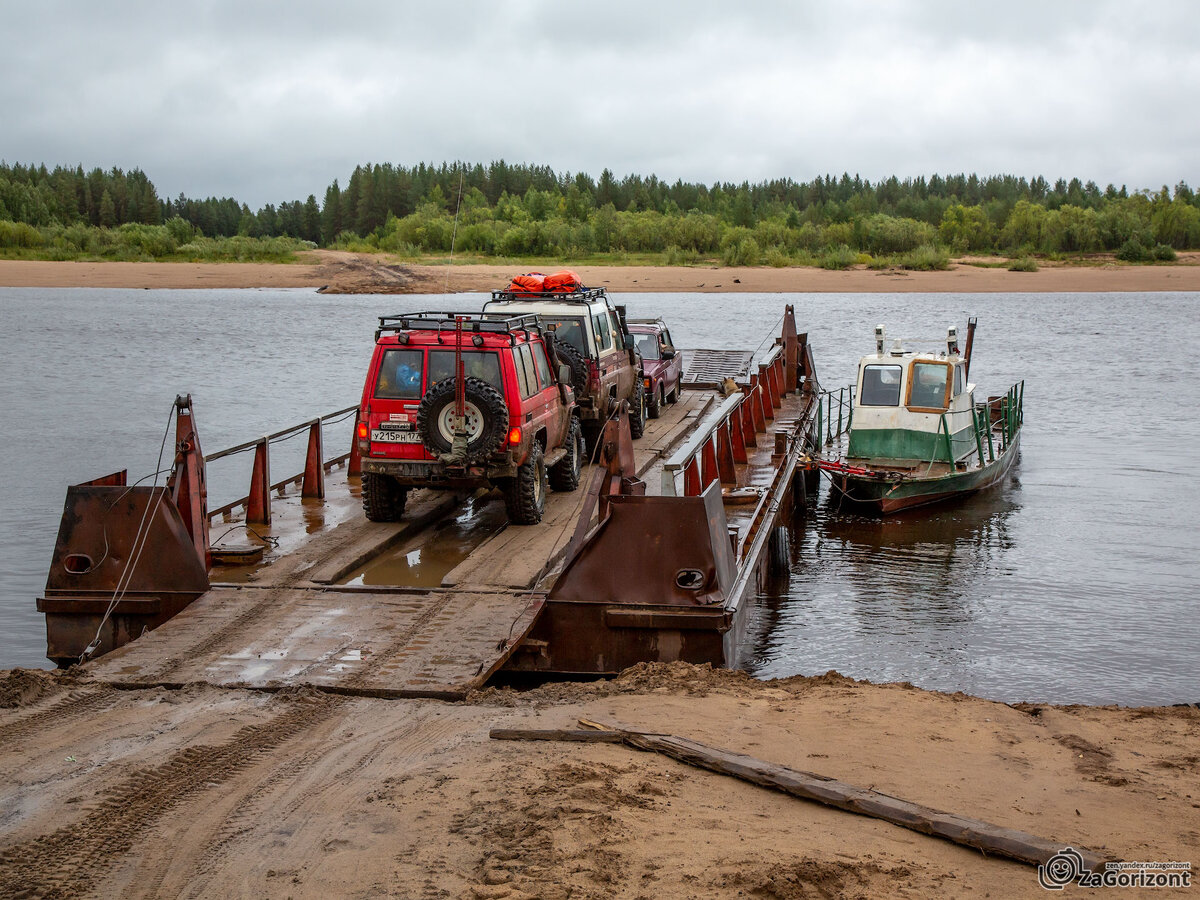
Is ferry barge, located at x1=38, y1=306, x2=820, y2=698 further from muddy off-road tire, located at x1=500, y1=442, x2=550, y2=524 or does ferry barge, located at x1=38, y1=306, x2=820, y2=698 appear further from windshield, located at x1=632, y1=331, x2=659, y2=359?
windshield, located at x1=632, y1=331, x2=659, y2=359

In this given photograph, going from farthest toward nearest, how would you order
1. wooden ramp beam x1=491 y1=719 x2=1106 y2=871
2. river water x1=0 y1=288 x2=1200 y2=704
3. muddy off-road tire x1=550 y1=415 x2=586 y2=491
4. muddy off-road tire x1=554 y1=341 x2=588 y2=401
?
muddy off-road tire x1=554 y1=341 x2=588 y2=401, muddy off-road tire x1=550 y1=415 x2=586 y2=491, river water x1=0 y1=288 x2=1200 y2=704, wooden ramp beam x1=491 y1=719 x2=1106 y2=871

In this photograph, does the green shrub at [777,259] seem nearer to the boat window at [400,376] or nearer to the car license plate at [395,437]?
the boat window at [400,376]

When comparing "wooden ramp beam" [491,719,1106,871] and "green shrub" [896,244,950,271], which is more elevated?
"green shrub" [896,244,950,271]

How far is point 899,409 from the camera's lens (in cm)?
1920

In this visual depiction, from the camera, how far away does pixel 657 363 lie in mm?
20141

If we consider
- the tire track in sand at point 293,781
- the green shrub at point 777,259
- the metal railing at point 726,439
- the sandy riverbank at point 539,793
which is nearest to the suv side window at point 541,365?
the metal railing at point 726,439

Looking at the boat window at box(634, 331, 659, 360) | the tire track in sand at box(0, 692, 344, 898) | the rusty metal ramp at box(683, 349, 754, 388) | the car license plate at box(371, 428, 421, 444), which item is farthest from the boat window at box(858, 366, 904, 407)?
the tire track in sand at box(0, 692, 344, 898)

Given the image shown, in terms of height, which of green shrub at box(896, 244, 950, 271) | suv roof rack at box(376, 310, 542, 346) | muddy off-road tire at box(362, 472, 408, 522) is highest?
green shrub at box(896, 244, 950, 271)

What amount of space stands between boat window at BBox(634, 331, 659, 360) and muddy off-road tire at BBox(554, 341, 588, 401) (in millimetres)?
5933

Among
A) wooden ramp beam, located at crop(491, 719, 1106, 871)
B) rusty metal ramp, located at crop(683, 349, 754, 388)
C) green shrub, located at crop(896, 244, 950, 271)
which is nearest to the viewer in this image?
wooden ramp beam, located at crop(491, 719, 1106, 871)

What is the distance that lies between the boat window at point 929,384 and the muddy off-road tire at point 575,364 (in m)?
6.69

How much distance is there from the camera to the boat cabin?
19.0m

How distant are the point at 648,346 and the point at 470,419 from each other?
10.1 m

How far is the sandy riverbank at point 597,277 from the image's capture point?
7950 cm
